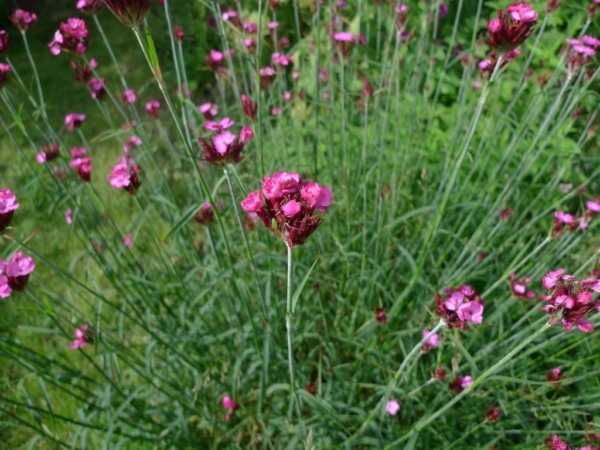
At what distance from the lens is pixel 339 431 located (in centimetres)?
149

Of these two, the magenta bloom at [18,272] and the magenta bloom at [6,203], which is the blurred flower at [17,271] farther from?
the magenta bloom at [6,203]

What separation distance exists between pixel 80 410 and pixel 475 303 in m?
1.24

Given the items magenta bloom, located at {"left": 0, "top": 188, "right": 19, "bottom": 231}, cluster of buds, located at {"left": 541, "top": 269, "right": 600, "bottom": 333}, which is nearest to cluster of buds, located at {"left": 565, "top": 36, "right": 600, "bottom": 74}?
cluster of buds, located at {"left": 541, "top": 269, "right": 600, "bottom": 333}

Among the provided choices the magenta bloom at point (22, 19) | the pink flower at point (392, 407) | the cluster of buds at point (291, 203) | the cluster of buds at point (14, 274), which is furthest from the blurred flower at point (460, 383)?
the magenta bloom at point (22, 19)

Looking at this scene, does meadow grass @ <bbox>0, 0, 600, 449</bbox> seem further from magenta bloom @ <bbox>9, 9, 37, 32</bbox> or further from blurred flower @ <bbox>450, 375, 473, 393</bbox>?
magenta bloom @ <bbox>9, 9, 37, 32</bbox>

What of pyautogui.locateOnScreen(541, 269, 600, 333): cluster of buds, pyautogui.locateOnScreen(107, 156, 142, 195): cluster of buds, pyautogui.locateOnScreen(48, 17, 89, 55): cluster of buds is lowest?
pyautogui.locateOnScreen(107, 156, 142, 195): cluster of buds

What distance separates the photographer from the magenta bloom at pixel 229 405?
161 cm

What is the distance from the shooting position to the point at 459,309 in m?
1.02

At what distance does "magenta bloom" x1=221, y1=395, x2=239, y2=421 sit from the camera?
5.28 feet

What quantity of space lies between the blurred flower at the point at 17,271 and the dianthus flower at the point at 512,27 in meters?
1.25

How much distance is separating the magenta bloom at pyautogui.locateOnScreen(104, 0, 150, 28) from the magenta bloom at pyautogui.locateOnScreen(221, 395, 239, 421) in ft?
4.01

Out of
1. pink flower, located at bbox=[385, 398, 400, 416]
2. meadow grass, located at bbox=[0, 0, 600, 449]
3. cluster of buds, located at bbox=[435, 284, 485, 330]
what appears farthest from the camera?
pink flower, located at bbox=[385, 398, 400, 416]

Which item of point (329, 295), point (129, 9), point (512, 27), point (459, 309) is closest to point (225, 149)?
point (129, 9)

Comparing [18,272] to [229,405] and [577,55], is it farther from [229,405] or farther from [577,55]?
[577,55]
